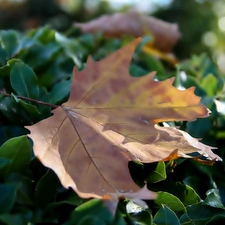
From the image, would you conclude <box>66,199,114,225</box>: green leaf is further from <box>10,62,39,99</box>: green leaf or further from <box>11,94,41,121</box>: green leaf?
<box>10,62,39,99</box>: green leaf

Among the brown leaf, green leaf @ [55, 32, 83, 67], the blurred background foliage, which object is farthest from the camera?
the blurred background foliage

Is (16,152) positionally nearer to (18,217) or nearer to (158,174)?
(18,217)

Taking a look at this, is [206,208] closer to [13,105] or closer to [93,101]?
[93,101]

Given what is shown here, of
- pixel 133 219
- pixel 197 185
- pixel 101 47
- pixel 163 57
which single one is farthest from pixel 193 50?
pixel 133 219

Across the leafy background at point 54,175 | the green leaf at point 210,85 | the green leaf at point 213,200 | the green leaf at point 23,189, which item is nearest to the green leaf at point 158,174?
the leafy background at point 54,175

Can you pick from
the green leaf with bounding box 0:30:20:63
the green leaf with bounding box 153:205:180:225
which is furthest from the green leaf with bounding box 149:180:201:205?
the green leaf with bounding box 0:30:20:63

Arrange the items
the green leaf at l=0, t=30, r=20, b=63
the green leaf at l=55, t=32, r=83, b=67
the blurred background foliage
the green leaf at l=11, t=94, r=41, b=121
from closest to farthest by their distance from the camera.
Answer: the green leaf at l=11, t=94, r=41, b=121, the green leaf at l=0, t=30, r=20, b=63, the green leaf at l=55, t=32, r=83, b=67, the blurred background foliage

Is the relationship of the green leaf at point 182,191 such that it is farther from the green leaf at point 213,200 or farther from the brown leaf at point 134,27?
the brown leaf at point 134,27

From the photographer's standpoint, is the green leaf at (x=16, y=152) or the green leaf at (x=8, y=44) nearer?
the green leaf at (x=16, y=152)
